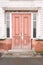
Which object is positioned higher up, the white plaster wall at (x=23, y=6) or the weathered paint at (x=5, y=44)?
the white plaster wall at (x=23, y=6)

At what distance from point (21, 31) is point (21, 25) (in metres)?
0.42

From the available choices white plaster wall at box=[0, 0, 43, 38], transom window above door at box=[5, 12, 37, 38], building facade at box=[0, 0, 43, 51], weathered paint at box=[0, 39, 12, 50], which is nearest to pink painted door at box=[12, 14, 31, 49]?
building facade at box=[0, 0, 43, 51]

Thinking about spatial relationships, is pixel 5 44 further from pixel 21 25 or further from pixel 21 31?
pixel 21 25

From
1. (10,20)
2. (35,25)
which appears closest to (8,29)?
(10,20)

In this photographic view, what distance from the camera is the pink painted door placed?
60.6 ft

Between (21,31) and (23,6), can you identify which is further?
A: (21,31)

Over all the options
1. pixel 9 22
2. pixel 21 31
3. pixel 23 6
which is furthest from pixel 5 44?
pixel 23 6

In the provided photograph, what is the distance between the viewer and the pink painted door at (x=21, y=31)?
1848 cm

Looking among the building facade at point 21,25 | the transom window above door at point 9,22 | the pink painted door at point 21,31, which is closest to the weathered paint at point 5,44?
the building facade at point 21,25

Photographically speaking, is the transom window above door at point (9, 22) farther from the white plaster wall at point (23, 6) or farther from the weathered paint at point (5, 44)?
the weathered paint at point (5, 44)

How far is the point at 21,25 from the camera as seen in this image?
18.5 meters

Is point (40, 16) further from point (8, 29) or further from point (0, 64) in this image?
point (0, 64)

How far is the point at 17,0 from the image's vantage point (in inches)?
723

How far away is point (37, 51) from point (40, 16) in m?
2.40
